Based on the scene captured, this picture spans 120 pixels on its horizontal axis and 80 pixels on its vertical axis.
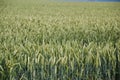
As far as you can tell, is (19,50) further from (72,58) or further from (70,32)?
(70,32)

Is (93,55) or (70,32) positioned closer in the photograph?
(93,55)

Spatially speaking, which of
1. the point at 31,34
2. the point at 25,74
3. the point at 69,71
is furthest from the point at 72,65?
the point at 31,34

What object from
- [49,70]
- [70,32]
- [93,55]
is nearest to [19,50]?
[49,70]

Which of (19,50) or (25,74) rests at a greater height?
(19,50)

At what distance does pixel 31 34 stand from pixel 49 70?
234 centimetres

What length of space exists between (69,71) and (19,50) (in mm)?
947

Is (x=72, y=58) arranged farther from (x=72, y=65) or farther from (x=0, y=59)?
(x=0, y=59)

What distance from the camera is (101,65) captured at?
12.3ft

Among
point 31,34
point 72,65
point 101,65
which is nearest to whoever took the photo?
point 72,65

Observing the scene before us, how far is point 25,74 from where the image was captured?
3.53 m

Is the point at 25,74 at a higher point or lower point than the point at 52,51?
lower

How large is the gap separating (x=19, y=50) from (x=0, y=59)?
416 millimetres

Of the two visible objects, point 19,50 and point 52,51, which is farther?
point 19,50

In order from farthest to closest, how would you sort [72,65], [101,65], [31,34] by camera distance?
[31,34], [101,65], [72,65]
